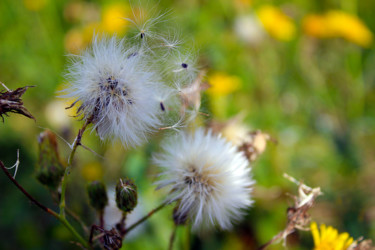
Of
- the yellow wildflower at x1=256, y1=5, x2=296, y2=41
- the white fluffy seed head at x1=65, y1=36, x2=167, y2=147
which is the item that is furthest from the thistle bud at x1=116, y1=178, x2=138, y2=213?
the yellow wildflower at x1=256, y1=5, x2=296, y2=41

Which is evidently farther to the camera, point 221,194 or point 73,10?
point 73,10

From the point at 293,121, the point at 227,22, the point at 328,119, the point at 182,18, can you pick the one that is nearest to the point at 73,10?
the point at 182,18

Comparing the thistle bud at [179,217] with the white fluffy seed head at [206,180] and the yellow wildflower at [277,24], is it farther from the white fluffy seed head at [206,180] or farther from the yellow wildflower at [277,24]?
the yellow wildflower at [277,24]

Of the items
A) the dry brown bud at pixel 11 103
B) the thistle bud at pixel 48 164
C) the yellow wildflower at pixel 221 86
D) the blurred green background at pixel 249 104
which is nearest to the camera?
the dry brown bud at pixel 11 103

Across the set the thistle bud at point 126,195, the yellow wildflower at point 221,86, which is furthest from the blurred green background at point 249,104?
the thistle bud at point 126,195

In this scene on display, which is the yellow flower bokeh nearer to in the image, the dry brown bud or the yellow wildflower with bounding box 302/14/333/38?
the yellow wildflower with bounding box 302/14/333/38

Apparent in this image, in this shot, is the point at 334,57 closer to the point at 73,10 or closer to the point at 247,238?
the point at 247,238
